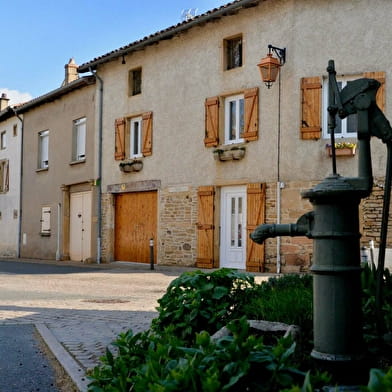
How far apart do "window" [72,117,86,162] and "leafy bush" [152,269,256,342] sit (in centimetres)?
1828

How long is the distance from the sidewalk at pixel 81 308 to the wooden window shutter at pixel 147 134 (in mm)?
4540

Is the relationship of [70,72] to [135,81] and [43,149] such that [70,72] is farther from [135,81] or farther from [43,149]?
[135,81]

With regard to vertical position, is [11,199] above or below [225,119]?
below

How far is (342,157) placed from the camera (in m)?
14.1

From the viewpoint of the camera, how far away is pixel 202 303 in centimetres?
436

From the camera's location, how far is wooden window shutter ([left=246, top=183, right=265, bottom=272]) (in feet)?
49.7

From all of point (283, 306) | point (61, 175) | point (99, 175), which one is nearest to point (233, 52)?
point (99, 175)

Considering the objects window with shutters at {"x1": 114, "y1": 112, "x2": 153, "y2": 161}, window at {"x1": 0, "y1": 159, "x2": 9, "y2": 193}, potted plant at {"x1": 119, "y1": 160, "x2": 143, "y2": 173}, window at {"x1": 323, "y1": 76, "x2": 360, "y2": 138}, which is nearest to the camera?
window at {"x1": 323, "y1": 76, "x2": 360, "y2": 138}

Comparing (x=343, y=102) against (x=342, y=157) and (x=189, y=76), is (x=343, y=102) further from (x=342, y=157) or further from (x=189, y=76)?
(x=189, y=76)

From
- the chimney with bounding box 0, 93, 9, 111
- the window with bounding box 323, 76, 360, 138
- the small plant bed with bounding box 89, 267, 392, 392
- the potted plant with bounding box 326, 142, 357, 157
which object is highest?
the chimney with bounding box 0, 93, 9, 111

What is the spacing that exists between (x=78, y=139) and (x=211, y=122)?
774 centimetres

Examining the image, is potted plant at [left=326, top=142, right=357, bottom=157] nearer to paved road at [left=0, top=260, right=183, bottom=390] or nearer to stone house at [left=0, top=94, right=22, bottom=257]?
paved road at [left=0, top=260, right=183, bottom=390]

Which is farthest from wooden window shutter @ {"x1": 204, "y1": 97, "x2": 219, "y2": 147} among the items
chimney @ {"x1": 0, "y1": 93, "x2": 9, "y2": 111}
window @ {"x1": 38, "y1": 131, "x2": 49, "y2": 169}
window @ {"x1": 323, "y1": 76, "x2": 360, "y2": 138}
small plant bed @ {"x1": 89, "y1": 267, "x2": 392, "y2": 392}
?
chimney @ {"x1": 0, "y1": 93, "x2": 9, "y2": 111}

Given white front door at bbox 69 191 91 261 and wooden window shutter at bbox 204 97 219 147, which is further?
A: white front door at bbox 69 191 91 261
